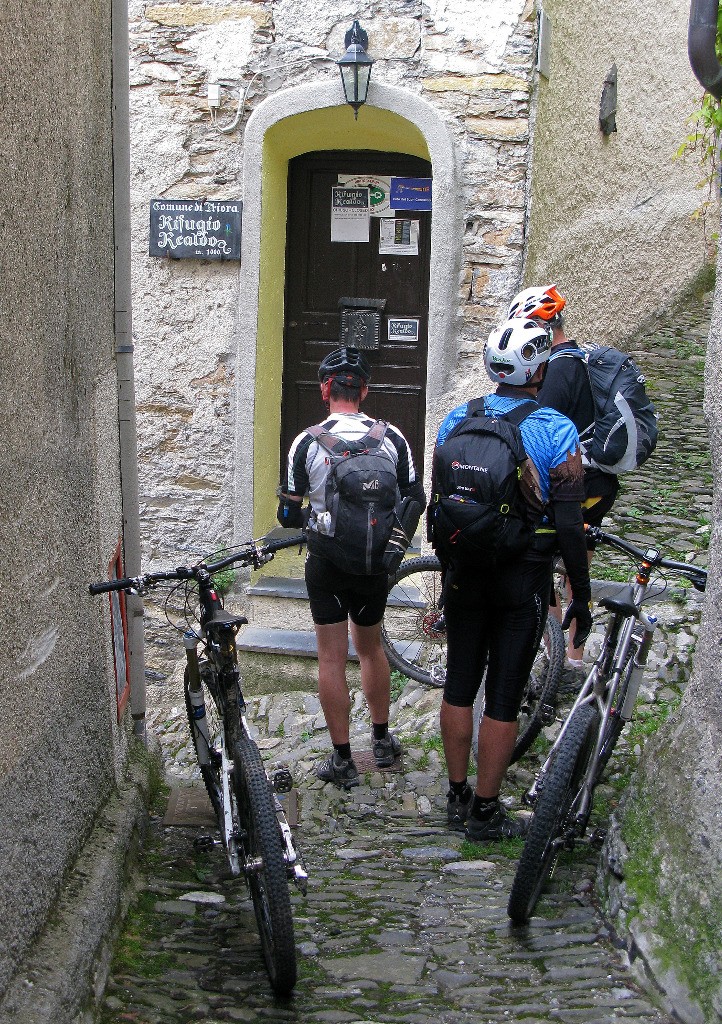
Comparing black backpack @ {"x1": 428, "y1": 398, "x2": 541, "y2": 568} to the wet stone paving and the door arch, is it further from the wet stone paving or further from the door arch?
the door arch

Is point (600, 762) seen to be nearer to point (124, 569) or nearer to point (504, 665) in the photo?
point (504, 665)

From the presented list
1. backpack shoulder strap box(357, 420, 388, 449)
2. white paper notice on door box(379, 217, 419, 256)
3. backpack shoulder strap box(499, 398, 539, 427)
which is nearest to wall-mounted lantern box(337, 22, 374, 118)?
white paper notice on door box(379, 217, 419, 256)

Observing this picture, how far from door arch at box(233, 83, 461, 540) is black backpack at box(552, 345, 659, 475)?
6.04 feet

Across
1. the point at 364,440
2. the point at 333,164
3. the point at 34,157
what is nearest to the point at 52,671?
the point at 34,157

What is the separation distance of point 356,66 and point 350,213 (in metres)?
1.16

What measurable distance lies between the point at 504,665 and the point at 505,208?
3.28 m

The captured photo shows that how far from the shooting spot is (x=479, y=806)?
169 inches

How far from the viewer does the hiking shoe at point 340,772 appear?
4957 millimetres

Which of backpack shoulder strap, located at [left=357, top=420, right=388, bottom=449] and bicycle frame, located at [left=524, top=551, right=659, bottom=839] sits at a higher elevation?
backpack shoulder strap, located at [left=357, top=420, right=388, bottom=449]

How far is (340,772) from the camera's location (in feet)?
16.3

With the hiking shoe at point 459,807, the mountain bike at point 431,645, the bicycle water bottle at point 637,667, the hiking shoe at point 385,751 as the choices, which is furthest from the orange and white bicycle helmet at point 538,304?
the hiking shoe at point 385,751

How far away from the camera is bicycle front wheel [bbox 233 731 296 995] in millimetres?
3059

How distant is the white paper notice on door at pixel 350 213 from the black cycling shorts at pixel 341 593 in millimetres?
3339

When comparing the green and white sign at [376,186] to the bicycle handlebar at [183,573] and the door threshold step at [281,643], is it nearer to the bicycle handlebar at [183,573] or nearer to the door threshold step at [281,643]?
the door threshold step at [281,643]
